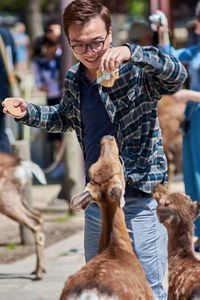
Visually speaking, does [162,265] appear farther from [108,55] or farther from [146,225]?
[108,55]

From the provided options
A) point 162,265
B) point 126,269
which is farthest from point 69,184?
point 126,269

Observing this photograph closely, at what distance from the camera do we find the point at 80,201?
10.9ft

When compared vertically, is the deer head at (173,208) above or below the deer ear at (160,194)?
below

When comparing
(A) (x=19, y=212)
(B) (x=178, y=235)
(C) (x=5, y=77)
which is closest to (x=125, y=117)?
(B) (x=178, y=235)

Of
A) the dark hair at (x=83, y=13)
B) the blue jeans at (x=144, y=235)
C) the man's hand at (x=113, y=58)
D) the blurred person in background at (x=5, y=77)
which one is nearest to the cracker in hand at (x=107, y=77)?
the man's hand at (x=113, y=58)

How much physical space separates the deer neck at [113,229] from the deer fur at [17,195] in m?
3.32

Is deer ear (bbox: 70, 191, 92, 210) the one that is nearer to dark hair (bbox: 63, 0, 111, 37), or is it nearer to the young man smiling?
the young man smiling

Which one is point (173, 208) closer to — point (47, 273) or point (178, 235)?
point (178, 235)

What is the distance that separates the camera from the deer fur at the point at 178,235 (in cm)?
364

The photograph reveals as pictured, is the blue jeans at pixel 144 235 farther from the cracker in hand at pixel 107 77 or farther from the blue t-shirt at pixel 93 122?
the cracker in hand at pixel 107 77

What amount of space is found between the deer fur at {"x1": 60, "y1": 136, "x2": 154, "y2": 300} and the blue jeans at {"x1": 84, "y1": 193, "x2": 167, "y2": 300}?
275mm

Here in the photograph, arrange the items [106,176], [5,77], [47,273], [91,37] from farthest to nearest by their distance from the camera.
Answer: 1. [5,77]
2. [47,273]
3. [91,37]
4. [106,176]

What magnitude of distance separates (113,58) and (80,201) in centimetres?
68

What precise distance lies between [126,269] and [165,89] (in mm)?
915
